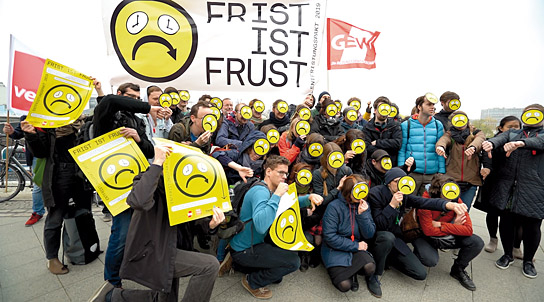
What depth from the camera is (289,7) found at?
3.22 meters

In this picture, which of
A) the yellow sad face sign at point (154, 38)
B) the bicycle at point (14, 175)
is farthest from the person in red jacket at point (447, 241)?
the bicycle at point (14, 175)

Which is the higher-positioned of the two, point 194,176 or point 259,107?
point 259,107

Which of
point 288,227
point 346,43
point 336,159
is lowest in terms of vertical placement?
point 288,227

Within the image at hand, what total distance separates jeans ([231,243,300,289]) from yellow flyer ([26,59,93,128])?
2.07 meters

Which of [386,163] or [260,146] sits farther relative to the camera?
[386,163]

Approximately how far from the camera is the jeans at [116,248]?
7.61 ft

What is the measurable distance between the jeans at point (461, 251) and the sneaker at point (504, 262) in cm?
77

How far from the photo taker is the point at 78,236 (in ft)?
9.96

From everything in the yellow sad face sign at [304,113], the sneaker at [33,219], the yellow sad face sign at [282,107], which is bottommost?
the sneaker at [33,219]

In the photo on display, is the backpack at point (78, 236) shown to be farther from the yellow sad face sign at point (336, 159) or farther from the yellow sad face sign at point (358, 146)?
the yellow sad face sign at point (358, 146)

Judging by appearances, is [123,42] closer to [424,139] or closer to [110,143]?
[110,143]

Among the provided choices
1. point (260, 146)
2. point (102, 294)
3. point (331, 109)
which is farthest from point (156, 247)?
point (331, 109)

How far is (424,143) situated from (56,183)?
462cm

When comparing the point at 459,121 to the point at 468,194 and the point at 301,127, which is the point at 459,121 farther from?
the point at 301,127
